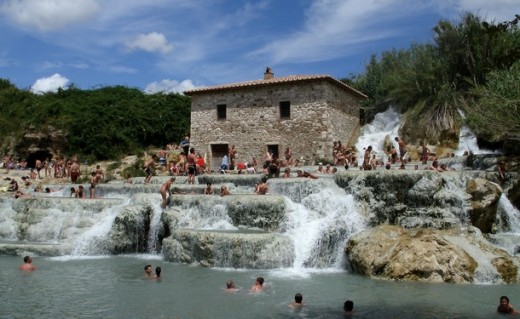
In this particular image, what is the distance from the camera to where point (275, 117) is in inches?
981

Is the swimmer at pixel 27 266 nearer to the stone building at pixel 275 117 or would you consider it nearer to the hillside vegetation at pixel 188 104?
the stone building at pixel 275 117

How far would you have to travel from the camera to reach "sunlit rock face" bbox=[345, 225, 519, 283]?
10453 millimetres

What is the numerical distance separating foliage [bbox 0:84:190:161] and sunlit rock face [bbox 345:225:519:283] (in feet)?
69.2

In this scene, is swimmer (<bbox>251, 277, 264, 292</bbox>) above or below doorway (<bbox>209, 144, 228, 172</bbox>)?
below

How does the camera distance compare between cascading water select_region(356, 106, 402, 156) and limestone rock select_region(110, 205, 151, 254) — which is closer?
limestone rock select_region(110, 205, 151, 254)

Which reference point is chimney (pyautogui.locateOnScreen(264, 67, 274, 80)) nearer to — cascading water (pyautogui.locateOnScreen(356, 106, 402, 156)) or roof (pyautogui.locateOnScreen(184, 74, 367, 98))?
roof (pyautogui.locateOnScreen(184, 74, 367, 98))

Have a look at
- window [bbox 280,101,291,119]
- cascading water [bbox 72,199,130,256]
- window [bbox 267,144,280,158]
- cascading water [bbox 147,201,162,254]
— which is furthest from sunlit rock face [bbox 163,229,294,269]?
window [bbox 280,101,291,119]

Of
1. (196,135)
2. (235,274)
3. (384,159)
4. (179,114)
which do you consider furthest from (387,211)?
(179,114)

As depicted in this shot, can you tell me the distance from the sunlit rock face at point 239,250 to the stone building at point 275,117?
1192 centimetres

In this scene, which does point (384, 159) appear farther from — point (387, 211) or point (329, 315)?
point (329, 315)

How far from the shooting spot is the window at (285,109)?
81.1ft

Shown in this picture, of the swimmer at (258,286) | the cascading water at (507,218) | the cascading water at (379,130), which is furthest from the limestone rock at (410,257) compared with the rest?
the cascading water at (379,130)

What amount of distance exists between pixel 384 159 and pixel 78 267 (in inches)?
637

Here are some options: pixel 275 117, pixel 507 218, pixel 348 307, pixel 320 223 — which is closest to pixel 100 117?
pixel 275 117
